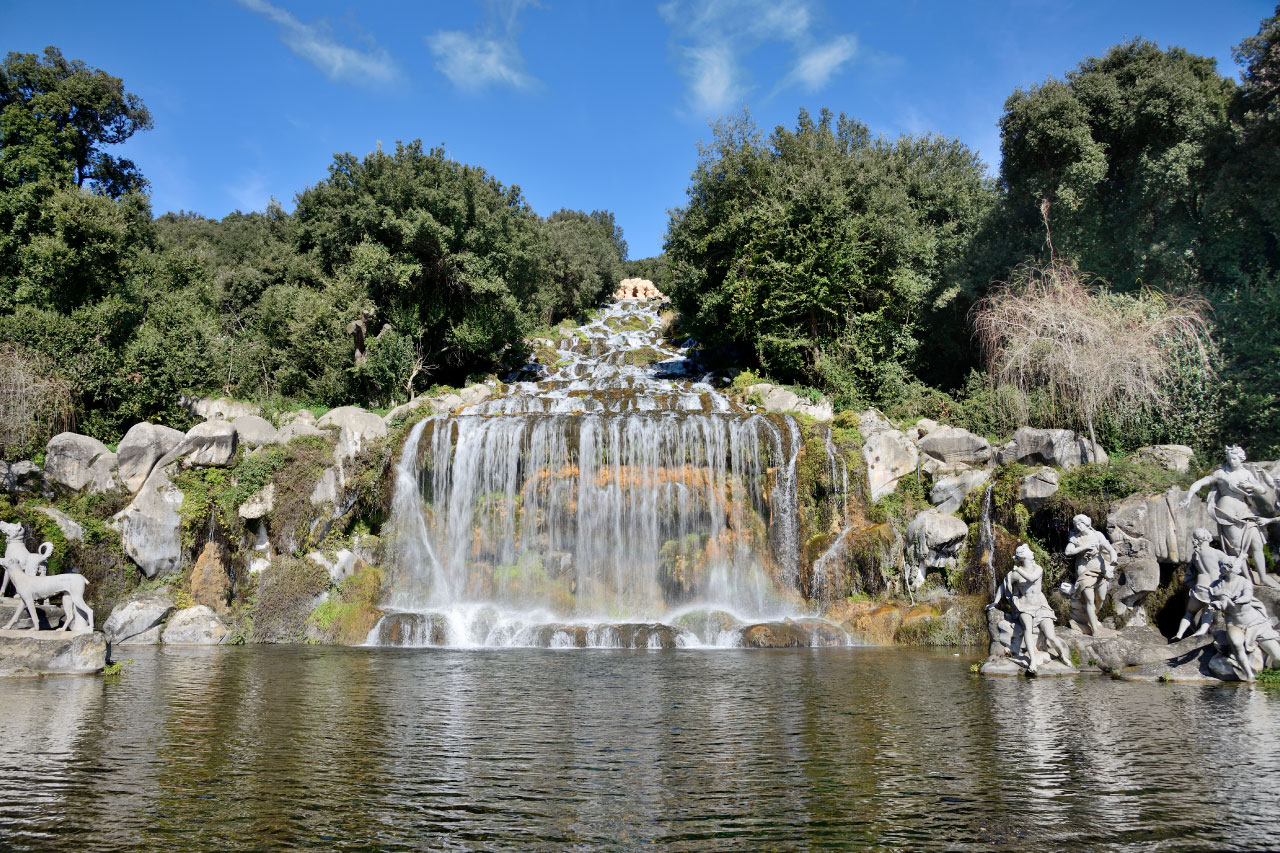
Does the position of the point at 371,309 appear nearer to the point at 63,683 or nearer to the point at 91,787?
the point at 63,683

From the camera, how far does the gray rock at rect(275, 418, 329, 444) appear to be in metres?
23.1

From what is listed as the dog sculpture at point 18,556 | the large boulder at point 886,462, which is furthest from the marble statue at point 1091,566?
the dog sculpture at point 18,556

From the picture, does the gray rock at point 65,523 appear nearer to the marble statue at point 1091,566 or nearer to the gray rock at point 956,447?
the gray rock at point 956,447

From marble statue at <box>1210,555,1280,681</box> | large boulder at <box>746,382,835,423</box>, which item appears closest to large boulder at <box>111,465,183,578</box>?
large boulder at <box>746,382,835,423</box>

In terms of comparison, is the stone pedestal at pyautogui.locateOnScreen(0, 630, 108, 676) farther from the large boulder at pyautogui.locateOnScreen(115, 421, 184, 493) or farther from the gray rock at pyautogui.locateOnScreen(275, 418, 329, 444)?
the gray rock at pyautogui.locateOnScreen(275, 418, 329, 444)

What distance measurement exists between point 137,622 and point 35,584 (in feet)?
20.0

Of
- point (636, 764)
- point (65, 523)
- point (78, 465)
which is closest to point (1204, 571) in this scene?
point (636, 764)

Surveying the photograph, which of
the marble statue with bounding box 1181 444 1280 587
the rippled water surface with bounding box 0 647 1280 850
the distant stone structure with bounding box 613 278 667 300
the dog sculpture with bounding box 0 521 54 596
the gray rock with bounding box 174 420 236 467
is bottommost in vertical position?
the rippled water surface with bounding box 0 647 1280 850

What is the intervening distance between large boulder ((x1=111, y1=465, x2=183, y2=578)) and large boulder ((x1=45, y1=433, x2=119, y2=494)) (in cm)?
109

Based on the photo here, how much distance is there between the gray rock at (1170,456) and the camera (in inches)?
741

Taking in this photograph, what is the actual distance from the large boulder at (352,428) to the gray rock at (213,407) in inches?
153

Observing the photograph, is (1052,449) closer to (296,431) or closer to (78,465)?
(296,431)

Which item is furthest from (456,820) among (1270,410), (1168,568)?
(1270,410)

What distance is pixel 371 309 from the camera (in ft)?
104
